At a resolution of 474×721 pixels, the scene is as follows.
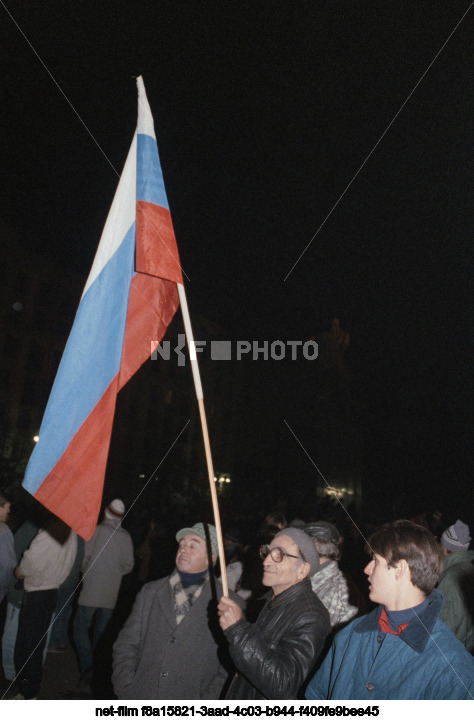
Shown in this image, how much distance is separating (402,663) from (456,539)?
315 cm

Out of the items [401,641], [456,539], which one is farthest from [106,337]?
[456,539]

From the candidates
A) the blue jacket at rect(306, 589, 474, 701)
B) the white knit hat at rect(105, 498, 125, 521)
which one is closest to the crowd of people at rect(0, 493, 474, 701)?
the blue jacket at rect(306, 589, 474, 701)

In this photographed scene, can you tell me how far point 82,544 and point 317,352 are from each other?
4649cm

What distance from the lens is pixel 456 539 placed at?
4.77 metres

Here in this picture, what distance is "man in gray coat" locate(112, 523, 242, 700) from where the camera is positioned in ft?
9.74

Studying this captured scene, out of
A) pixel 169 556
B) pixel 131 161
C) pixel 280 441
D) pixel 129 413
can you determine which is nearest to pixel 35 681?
pixel 131 161

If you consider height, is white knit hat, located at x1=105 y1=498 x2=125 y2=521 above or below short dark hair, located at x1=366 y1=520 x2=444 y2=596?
below

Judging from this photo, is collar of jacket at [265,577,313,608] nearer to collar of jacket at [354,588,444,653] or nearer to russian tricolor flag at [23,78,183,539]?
collar of jacket at [354,588,444,653]

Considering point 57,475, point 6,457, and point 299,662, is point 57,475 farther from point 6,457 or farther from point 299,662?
point 6,457

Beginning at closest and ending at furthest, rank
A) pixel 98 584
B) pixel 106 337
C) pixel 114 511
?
pixel 106 337 < pixel 98 584 < pixel 114 511

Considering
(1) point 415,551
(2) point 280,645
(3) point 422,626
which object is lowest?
(2) point 280,645

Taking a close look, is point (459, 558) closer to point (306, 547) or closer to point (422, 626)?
point (306, 547)

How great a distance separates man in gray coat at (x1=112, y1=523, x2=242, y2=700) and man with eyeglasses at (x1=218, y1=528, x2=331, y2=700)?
431mm

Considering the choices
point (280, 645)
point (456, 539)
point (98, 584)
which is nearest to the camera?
point (280, 645)
